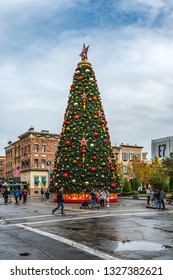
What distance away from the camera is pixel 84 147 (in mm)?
31672

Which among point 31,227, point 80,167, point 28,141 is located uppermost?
point 28,141

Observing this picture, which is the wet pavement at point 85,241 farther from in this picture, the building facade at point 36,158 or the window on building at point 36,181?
the window on building at point 36,181

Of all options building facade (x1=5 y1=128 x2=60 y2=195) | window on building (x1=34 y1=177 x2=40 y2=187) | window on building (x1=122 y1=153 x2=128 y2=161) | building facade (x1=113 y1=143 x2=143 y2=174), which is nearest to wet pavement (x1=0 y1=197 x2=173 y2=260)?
building facade (x1=5 y1=128 x2=60 y2=195)

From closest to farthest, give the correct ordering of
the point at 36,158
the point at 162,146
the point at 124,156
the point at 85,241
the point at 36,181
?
1. the point at 85,241
2. the point at 36,181
3. the point at 36,158
4. the point at 162,146
5. the point at 124,156

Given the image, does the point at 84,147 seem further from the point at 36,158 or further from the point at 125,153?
the point at 125,153

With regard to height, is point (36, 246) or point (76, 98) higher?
point (76, 98)

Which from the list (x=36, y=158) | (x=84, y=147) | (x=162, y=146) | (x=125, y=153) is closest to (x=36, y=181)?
(x=36, y=158)

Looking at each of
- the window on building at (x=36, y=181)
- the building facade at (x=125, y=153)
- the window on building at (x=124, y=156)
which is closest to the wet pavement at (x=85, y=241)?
the window on building at (x=36, y=181)

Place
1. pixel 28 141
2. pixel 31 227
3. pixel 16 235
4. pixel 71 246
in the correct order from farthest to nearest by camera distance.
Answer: pixel 28 141 < pixel 31 227 < pixel 16 235 < pixel 71 246

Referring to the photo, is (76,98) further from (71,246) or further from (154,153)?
(154,153)

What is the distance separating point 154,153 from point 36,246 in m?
71.2

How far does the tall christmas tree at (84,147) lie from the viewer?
31.0m
